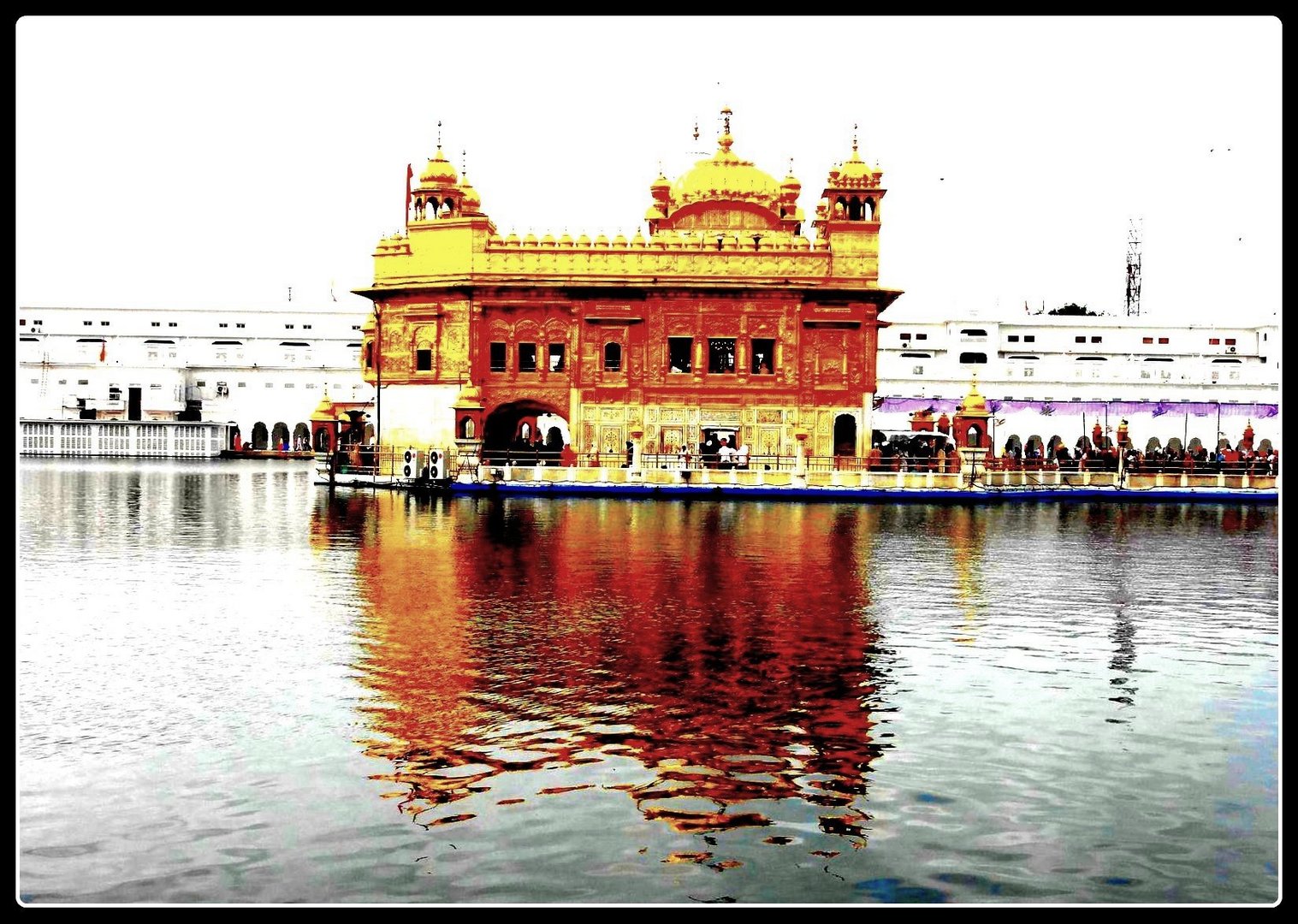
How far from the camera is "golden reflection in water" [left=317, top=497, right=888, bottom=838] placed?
998cm

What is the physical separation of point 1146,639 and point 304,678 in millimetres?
8814

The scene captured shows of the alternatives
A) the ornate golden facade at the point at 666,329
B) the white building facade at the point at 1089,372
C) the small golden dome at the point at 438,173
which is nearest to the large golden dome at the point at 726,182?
the ornate golden facade at the point at 666,329

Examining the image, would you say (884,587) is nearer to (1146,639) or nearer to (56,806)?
(1146,639)

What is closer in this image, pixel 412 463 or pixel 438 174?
pixel 412 463

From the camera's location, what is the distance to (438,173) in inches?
2085

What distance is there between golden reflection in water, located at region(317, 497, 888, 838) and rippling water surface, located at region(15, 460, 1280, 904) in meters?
0.05

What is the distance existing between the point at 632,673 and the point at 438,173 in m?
41.9

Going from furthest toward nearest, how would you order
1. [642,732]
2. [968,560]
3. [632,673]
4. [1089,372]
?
1. [1089,372]
2. [968,560]
3. [632,673]
4. [642,732]

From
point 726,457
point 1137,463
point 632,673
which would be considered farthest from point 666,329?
point 632,673

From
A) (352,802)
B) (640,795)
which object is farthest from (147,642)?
(640,795)

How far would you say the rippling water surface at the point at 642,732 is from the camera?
8352mm

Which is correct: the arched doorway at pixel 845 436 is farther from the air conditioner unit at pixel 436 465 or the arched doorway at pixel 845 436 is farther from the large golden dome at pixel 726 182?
the air conditioner unit at pixel 436 465

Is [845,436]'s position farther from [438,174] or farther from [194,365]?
[194,365]

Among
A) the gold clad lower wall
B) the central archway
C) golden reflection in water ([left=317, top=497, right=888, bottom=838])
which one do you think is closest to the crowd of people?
the gold clad lower wall
